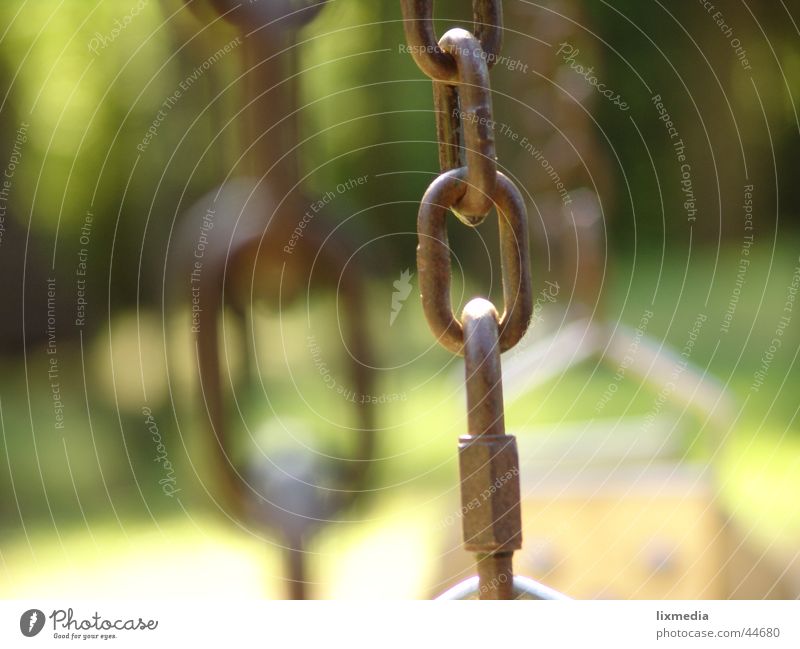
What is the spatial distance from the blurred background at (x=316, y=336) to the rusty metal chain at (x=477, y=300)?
21 centimetres

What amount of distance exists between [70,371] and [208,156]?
2.33ft

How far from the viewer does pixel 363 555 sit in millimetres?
2664

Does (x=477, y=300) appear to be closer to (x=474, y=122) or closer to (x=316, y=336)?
(x=474, y=122)

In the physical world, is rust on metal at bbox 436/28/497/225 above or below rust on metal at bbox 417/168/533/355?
above

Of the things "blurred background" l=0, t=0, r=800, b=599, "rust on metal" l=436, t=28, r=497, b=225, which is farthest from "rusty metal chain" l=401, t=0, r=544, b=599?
"blurred background" l=0, t=0, r=800, b=599

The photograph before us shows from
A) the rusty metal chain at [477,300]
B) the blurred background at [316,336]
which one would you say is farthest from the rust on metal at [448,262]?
the blurred background at [316,336]

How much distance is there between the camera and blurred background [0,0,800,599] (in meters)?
0.74

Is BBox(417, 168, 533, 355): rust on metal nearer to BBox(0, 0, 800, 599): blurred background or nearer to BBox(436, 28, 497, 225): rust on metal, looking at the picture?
BBox(436, 28, 497, 225): rust on metal

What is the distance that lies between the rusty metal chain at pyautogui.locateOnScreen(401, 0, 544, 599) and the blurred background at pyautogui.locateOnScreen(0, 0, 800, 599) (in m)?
0.21

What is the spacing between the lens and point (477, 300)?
453mm

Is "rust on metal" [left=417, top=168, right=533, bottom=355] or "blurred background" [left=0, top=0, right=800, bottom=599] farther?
"blurred background" [left=0, top=0, right=800, bottom=599]

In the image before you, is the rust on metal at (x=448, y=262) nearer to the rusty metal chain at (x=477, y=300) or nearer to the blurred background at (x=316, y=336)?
the rusty metal chain at (x=477, y=300)

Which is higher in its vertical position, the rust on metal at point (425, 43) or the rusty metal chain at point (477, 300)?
the rust on metal at point (425, 43)

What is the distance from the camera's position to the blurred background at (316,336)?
74cm
